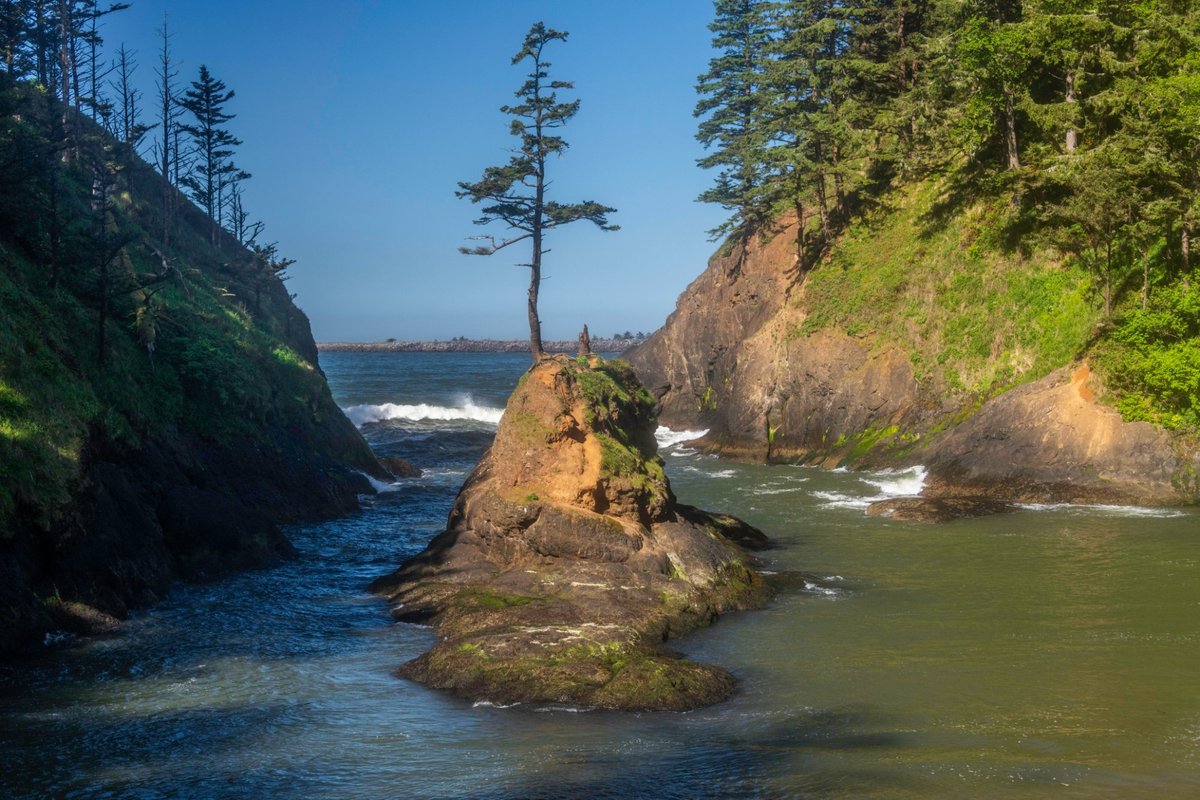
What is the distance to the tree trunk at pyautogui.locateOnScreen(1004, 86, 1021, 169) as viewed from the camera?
1532 inches

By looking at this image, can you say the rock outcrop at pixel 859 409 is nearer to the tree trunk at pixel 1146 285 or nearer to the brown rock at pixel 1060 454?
the brown rock at pixel 1060 454

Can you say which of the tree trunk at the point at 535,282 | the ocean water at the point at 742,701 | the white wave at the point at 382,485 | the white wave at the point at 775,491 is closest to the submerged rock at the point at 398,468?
the white wave at the point at 382,485

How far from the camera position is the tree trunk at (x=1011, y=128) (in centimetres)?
3891

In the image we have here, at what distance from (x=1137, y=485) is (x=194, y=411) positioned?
26927 millimetres

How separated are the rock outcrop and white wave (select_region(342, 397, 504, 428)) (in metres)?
14.5

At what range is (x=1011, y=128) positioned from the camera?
39344 mm

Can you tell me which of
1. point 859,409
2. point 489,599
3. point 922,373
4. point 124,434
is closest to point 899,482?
point 922,373

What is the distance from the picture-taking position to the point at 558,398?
21.7 metres

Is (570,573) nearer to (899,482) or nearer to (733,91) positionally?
(899,482)

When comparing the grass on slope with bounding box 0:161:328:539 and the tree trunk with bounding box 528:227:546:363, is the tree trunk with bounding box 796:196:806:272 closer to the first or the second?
the tree trunk with bounding box 528:227:546:363

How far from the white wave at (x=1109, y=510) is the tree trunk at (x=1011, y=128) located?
15.6 metres

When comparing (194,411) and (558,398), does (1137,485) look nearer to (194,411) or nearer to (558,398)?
(558,398)

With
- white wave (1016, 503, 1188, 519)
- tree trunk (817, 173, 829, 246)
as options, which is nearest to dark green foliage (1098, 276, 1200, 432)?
white wave (1016, 503, 1188, 519)

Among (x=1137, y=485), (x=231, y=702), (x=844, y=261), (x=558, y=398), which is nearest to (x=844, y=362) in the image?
(x=844, y=261)
